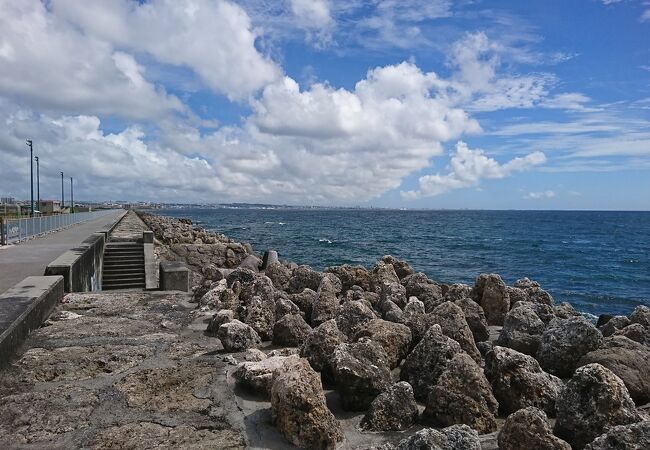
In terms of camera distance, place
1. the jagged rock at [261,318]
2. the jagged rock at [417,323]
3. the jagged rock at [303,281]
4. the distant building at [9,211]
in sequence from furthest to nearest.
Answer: the distant building at [9,211]
the jagged rock at [303,281]
the jagged rock at [261,318]
the jagged rock at [417,323]

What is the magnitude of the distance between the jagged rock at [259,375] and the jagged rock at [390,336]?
1.05m

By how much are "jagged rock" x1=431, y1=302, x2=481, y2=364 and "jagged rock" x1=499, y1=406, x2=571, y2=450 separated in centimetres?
188

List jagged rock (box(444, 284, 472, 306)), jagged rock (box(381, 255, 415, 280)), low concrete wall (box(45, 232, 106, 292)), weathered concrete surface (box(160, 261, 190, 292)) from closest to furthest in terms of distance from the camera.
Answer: low concrete wall (box(45, 232, 106, 292)) < jagged rock (box(444, 284, 472, 306)) < weathered concrete surface (box(160, 261, 190, 292)) < jagged rock (box(381, 255, 415, 280))

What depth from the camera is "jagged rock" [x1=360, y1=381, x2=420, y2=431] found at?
11.6ft

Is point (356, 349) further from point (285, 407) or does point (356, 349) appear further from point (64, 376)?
point (64, 376)

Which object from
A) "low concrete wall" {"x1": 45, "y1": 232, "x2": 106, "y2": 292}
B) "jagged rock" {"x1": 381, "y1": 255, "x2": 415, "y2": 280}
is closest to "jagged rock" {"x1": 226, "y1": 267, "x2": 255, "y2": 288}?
"low concrete wall" {"x1": 45, "y1": 232, "x2": 106, "y2": 292}

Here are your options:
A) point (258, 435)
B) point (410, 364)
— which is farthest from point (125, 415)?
point (410, 364)

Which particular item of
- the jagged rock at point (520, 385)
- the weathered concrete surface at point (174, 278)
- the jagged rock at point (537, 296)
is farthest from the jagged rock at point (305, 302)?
the jagged rock at point (537, 296)

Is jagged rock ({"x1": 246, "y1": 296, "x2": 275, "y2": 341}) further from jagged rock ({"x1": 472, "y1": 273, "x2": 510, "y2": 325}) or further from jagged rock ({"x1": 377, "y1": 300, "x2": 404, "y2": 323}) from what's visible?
jagged rock ({"x1": 472, "y1": 273, "x2": 510, "y2": 325})

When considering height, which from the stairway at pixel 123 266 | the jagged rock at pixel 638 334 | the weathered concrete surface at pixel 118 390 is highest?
the jagged rock at pixel 638 334

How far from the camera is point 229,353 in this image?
197 inches

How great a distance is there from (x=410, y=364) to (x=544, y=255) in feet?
116

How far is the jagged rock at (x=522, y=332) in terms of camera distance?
5.49 meters

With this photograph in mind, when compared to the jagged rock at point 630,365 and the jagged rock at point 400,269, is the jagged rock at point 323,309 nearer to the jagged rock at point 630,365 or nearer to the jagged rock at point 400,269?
the jagged rock at point 630,365
